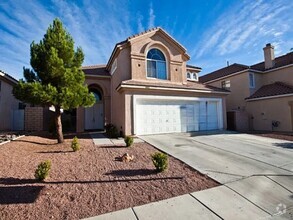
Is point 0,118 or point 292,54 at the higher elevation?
point 292,54

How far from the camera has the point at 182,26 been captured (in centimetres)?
1306

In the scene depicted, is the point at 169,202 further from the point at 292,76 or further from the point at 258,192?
the point at 292,76

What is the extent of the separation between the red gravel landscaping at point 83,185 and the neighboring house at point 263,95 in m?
14.0

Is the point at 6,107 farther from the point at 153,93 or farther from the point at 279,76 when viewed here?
the point at 279,76

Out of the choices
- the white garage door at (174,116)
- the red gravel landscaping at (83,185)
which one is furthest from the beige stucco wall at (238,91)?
the red gravel landscaping at (83,185)

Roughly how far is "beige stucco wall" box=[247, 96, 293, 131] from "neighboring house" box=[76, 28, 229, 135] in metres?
5.30

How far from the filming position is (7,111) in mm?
15695

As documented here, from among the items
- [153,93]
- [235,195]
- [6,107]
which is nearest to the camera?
[235,195]

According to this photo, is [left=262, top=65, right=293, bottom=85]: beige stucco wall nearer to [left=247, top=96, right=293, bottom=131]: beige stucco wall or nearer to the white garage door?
[left=247, top=96, right=293, bottom=131]: beige stucco wall

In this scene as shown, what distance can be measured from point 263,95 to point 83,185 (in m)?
19.1

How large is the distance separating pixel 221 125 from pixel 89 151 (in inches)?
468

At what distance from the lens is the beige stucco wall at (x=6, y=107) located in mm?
→ 14931

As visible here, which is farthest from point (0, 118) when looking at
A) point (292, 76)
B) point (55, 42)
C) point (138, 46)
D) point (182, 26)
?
point (292, 76)

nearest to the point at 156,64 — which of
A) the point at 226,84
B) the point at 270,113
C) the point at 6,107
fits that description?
the point at 226,84
